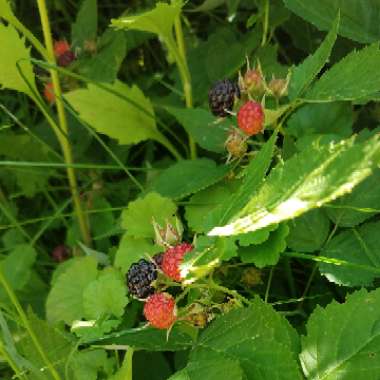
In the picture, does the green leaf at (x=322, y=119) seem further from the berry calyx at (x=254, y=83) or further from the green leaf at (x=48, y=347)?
the green leaf at (x=48, y=347)

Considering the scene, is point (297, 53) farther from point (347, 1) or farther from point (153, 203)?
point (153, 203)

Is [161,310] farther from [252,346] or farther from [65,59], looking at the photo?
[65,59]

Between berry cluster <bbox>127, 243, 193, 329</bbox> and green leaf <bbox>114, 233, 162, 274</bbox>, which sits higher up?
berry cluster <bbox>127, 243, 193, 329</bbox>

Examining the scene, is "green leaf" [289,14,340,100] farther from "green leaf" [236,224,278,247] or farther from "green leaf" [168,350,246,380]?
"green leaf" [168,350,246,380]

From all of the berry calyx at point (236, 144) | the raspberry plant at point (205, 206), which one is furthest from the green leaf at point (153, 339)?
the berry calyx at point (236, 144)

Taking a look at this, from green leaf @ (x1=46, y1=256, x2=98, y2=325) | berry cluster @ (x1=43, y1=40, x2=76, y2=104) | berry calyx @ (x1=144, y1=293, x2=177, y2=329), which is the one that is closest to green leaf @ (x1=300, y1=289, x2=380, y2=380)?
berry calyx @ (x1=144, y1=293, x2=177, y2=329)

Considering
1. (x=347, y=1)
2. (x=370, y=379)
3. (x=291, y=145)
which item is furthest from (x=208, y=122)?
(x=370, y=379)
